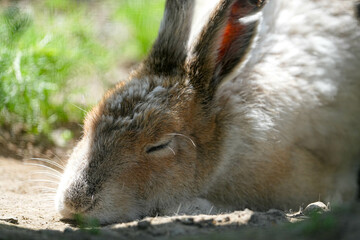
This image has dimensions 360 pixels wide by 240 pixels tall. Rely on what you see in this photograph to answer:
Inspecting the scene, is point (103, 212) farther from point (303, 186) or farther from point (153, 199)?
point (303, 186)

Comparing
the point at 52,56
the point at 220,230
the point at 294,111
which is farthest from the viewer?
the point at 52,56

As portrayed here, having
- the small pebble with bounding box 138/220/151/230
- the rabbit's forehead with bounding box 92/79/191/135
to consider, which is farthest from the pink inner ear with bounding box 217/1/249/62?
the small pebble with bounding box 138/220/151/230

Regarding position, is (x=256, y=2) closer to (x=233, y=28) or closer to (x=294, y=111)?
(x=233, y=28)

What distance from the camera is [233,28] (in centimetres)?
459

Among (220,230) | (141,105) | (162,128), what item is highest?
(141,105)

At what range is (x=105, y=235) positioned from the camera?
3.34m

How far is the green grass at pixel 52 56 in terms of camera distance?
6.00 meters

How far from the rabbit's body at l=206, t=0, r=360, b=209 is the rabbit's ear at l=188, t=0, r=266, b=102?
0.14 m

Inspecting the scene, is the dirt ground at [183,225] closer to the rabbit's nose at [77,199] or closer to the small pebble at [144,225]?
the small pebble at [144,225]

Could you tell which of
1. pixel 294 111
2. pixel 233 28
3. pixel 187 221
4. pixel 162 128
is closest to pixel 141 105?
pixel 162 128

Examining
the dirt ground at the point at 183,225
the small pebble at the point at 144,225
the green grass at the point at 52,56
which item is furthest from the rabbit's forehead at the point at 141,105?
the green grass at the point at 52,56

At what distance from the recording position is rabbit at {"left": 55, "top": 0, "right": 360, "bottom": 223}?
14.1 ft

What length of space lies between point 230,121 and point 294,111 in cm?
58

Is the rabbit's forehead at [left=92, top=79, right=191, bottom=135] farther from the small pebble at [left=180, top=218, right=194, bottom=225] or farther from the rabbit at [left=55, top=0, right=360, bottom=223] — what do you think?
the small pebble at [left=180, top=218, right=194, bottom=225]
